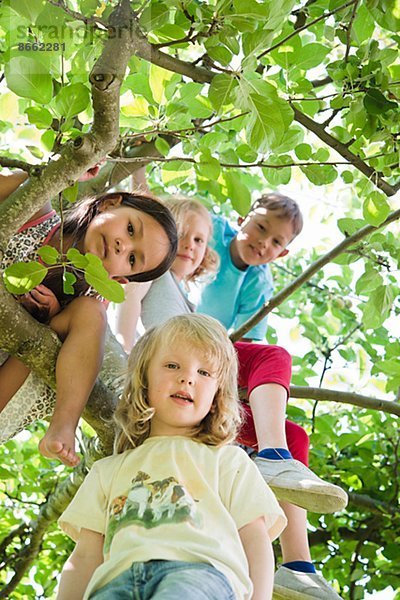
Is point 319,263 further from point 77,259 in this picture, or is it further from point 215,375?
point 77,259

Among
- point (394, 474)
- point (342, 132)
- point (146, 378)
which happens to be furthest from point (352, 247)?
point (394, 474)

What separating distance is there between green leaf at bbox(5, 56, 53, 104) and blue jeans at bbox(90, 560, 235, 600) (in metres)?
0.94

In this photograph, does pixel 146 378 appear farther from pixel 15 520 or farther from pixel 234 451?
pixel 15 520

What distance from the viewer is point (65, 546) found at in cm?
396

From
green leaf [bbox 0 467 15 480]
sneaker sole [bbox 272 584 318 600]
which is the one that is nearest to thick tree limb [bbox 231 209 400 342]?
sneaker sole [bbox 272 584 318 600]

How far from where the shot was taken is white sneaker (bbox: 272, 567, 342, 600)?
6.82 ft

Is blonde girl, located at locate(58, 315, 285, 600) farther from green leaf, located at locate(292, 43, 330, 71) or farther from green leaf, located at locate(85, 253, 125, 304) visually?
green leaf, located at locate(292, 43, 330, 71)

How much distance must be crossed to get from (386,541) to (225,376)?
6.59 ft

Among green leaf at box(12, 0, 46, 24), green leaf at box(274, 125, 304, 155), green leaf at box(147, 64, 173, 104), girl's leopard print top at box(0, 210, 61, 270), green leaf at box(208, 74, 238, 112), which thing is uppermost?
green leaf at box(274, 125, 304, 155)

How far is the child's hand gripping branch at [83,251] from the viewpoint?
1.96 meters

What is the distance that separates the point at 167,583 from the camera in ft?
A: 4.87

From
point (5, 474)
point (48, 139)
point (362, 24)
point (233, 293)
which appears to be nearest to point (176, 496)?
point (48, 139)

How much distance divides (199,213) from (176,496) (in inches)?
66.1

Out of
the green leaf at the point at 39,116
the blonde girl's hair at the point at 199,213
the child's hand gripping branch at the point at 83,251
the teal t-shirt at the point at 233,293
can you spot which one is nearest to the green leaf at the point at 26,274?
the child's hand gripping branch at the point at 83,251
